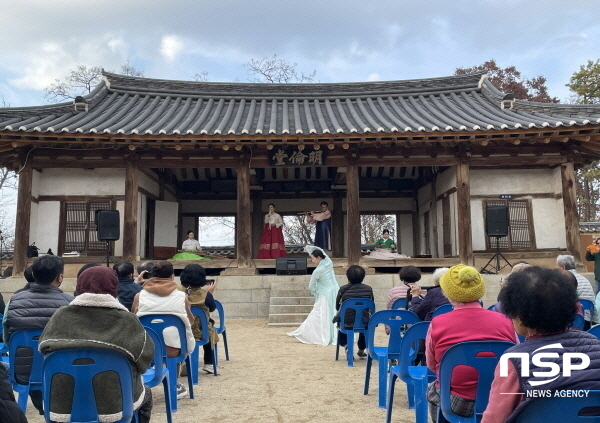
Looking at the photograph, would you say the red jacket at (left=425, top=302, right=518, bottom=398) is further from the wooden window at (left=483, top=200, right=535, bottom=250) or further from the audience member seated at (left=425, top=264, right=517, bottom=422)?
the wooden window at (left=483, top=200, right=535, bottom=250)

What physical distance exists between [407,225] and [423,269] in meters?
4.13

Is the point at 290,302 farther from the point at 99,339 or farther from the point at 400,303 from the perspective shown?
the point at 99,339

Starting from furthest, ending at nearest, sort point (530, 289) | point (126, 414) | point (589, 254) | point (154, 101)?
point (154, 101) < point (589, 254) < point (126, 414) < point (530, 289)

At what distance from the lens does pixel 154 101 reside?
13.1m

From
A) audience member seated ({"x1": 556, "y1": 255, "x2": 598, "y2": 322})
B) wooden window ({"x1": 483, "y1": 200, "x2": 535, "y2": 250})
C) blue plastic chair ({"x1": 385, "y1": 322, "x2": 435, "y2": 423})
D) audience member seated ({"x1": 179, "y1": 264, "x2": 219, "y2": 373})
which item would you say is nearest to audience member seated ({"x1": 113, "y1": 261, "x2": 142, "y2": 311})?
audience member seated ({"x1": 179, "y1": 264, "x2": 219, "y2": 373})

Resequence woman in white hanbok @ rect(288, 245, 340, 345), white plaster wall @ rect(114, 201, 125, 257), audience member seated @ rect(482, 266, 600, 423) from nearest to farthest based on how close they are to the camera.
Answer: audience member seated @ rect(482, 266, 600, 423) → woman in white hanbok @ rect(288, 245, 340, 345) → white plaster wall @ rect(114, 201, 125, 257)

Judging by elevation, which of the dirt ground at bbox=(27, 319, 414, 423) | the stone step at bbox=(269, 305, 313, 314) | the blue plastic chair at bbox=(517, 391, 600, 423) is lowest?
the dirt ground at bbox=(27, 319, 414, 423)

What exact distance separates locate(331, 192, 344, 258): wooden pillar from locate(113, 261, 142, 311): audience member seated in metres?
10.2

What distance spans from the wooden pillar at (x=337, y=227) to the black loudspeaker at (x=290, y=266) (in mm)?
4660

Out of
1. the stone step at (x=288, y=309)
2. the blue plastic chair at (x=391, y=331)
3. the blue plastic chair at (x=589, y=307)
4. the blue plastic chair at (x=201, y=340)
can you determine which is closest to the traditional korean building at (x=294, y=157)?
the stone step at (x=288, y=309)

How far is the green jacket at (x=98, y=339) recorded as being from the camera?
2.37 meters

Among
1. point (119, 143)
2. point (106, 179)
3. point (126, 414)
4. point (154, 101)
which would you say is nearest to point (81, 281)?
point (126, 414)

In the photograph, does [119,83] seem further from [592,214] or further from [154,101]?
[592,214]

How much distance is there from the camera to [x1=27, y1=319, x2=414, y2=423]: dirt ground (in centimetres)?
366
